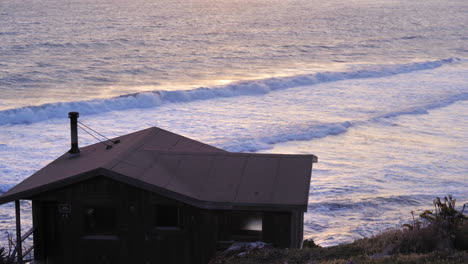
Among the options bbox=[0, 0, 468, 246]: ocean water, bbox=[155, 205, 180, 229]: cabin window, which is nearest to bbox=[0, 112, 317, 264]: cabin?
bbox=[155, 205, 180, 229]: cabin window

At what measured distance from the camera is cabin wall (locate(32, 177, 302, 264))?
14359mm

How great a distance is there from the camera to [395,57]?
77312 mm

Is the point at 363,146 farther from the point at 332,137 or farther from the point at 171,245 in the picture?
the point at 171,245

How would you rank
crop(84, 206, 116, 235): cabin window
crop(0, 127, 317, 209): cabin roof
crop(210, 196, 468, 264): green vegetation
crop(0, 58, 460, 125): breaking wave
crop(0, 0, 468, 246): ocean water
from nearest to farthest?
crop(210, 196, 468, 264): green vegetation, crop(0, 127, 317, 209): cabin roof, crop(84, 206, 116, 235): cabin window, crop(0, 0, 468, 246): ocean water, crop(0, 58, 460, 125): breaking wave

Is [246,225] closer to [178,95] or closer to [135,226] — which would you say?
[135,226]

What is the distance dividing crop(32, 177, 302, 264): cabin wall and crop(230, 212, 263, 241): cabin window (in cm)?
2

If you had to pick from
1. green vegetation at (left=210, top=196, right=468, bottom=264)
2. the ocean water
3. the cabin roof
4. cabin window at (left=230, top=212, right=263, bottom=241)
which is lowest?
green vegetation at (left=210, top=196, right=468, bottom=264)

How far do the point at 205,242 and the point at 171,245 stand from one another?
2.56 feet

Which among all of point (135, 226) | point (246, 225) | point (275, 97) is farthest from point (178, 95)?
point (246, 225)

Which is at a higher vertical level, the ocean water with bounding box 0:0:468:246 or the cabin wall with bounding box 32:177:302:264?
the ocean water with bounding box 0:0:468:246

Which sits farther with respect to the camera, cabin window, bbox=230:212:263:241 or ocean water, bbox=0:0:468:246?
ocean water, bbox=0:0:468:246

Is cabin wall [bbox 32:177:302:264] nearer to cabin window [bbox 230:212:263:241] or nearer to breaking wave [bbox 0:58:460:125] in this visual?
cabin window [bbox 230:212:263:241]

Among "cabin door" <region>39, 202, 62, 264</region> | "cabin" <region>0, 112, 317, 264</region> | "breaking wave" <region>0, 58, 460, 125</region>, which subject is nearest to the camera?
"cabin" <region>0, 112, 317, 264</region>

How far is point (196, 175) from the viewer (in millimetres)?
14984
